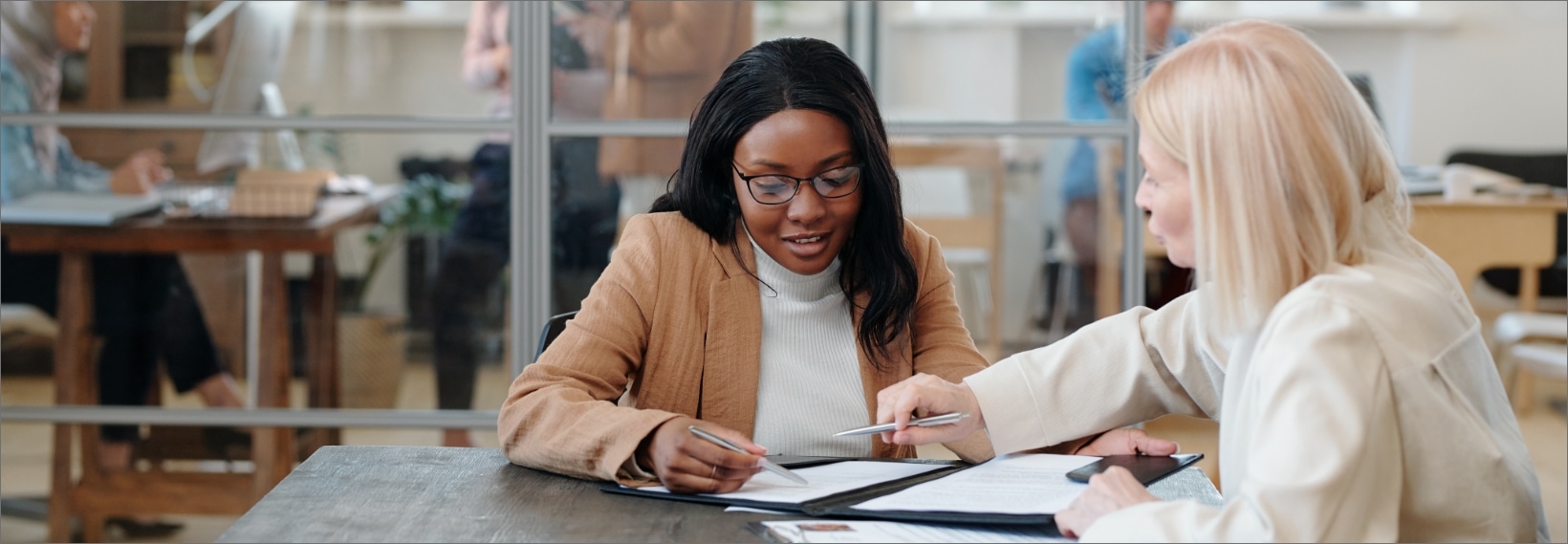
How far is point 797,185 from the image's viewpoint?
1.54 m

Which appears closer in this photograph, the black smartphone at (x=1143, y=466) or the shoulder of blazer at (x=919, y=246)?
the black smartphone at (x=1143, y=466)

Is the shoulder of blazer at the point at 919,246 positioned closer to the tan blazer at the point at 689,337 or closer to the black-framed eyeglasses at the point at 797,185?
the tan blazer at the point at 689,337

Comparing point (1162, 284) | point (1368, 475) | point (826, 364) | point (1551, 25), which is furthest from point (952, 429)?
point (1551, 25)

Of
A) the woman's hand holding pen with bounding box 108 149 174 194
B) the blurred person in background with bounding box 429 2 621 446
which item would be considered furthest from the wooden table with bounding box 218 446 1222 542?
the woman's hand holding pen with bounding box 108 149 174 194

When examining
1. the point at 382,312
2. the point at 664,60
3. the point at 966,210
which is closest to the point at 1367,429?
the point at 664,60

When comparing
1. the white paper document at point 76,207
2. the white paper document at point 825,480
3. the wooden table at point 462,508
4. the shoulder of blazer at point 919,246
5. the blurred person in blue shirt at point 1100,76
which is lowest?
the wooden table at point 462,508

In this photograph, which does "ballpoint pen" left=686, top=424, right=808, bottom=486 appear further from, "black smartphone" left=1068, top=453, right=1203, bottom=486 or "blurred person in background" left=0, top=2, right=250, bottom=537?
"blurred person in background" left=0, top=2, right=250, bottom=537

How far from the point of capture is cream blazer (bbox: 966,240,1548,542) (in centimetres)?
92

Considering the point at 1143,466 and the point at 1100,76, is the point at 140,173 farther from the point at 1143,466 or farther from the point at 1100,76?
the point at 1143,466

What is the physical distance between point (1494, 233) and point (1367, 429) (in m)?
3.01

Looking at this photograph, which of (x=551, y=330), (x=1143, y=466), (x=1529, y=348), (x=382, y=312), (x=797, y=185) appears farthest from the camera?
(x=1529, y=348)

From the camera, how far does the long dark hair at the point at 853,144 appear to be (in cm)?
156

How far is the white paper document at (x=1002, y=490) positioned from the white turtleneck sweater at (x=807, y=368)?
30 cm

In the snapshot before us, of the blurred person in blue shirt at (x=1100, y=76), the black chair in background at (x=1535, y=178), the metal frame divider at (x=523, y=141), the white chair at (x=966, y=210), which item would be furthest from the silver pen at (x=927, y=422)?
the black chair in background at (x=1535, y=178)
